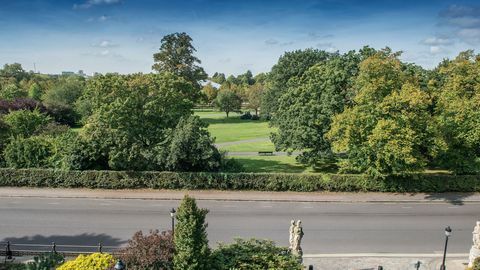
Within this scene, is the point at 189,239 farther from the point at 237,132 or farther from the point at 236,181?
the point at 237,132

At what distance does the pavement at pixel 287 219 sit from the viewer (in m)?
19.7

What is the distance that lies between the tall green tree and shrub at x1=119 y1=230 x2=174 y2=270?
69878mm

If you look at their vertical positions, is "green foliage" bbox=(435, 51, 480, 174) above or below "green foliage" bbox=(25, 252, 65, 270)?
above

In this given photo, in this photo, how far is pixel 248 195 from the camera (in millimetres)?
28328

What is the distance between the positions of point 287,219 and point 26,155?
22.3m

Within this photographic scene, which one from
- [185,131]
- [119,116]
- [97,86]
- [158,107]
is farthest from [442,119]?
[97,86]

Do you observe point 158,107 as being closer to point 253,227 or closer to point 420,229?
point 253,227

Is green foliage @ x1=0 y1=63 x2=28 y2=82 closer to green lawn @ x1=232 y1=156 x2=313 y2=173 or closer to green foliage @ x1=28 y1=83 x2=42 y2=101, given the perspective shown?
green foliage @ x1=28 y1=83 x2=42 y2=101

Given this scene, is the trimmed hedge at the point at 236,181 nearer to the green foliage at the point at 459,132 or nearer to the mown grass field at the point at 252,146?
the green foliage at the point at 459,132

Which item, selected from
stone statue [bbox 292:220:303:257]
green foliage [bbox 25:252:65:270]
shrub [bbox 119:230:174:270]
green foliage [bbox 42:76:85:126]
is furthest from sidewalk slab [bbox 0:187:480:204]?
green foliage [bbox 42:76:85:126]

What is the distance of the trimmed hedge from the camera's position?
28641mm

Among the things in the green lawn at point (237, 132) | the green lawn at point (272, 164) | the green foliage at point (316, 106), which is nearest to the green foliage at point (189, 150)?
the green lawn at point (272, 164)

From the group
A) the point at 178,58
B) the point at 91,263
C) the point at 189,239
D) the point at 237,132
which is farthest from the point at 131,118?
the point at 178,58

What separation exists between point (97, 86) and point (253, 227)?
1856 centimetres
